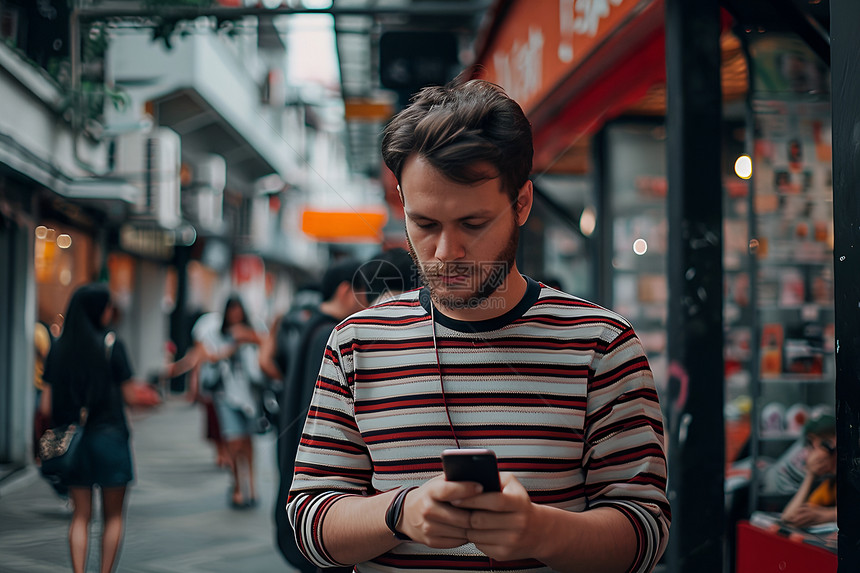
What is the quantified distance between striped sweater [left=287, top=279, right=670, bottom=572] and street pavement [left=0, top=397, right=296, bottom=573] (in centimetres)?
164

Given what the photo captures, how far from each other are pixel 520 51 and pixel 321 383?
3748 mm

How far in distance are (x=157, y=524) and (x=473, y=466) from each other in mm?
2673

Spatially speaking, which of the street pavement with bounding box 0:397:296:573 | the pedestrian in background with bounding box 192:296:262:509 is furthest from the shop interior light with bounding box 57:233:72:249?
the pedestrian in background with bounding box 192:296:262:509

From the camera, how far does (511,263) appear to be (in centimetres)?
133

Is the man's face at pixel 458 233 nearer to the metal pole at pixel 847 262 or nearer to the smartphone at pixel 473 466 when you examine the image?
the smartphone at pixel 473 466

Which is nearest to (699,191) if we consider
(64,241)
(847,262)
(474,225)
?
(847,262)

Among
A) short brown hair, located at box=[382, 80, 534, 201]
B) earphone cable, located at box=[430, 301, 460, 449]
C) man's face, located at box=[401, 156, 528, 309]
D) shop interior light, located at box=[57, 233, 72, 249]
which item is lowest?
earphone cable, located at box=[430, 301, 460, 449]

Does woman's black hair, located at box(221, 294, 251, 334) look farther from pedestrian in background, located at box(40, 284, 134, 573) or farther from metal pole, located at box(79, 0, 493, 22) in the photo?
metal pole, located at box(79, 0, 493, 22)


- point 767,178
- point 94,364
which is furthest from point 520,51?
point 94,364

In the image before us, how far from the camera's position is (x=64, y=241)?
160 inches

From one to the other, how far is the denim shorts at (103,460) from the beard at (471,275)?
262 centimetres

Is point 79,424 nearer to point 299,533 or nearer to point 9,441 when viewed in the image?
point 9,441

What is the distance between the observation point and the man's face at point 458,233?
4.08 ft

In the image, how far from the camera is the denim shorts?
11.2 feet
